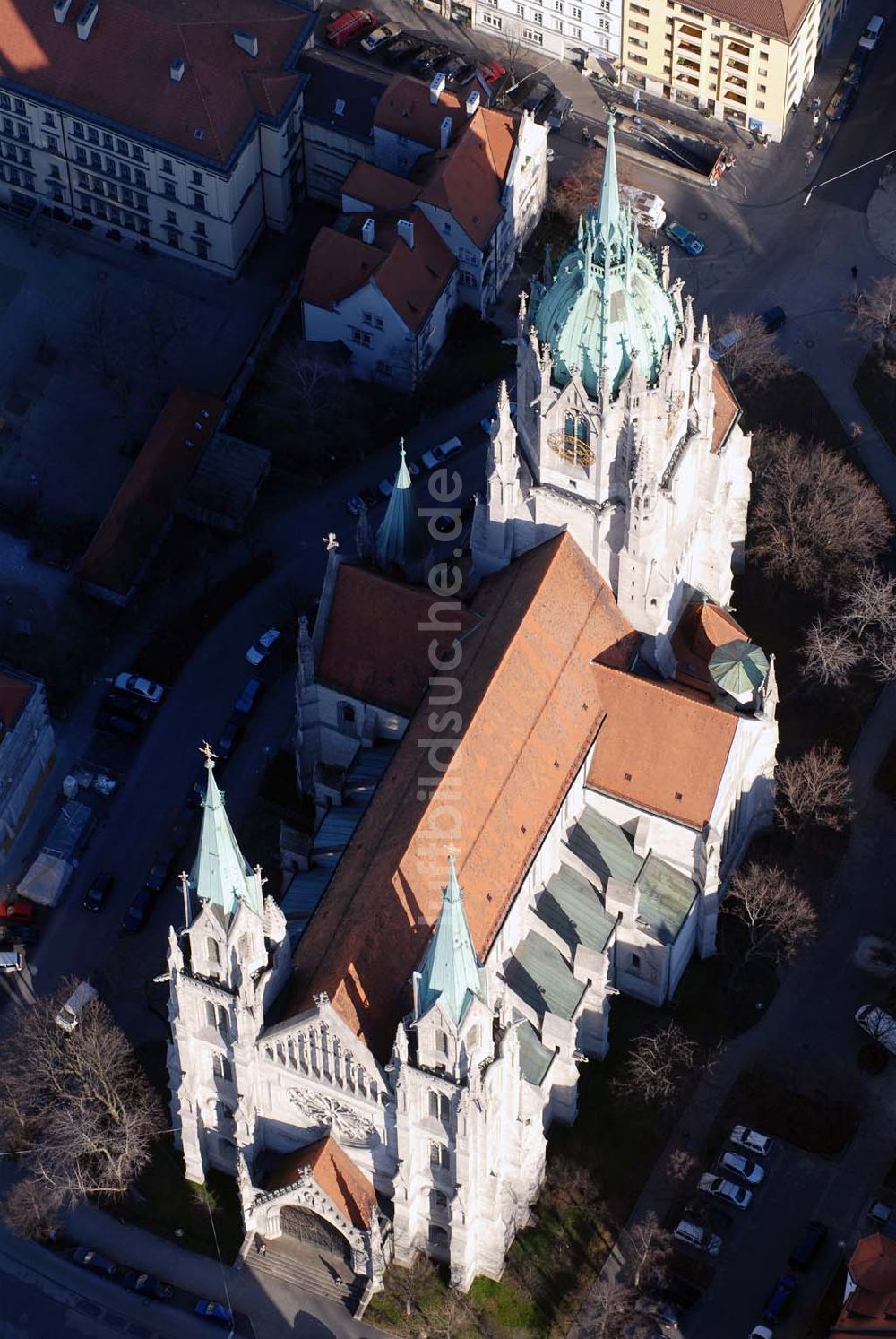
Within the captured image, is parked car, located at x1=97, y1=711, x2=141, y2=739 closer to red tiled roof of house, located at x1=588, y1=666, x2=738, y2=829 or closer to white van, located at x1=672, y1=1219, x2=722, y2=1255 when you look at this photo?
red tiled roof of house, located at x1=588, y1=666, x2=738, y2=829

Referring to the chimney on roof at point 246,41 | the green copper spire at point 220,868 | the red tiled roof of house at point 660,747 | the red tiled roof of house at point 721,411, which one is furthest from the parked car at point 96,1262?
the chimney on roof at point 246,41

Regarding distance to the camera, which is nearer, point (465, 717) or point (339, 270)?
point (465, 717)

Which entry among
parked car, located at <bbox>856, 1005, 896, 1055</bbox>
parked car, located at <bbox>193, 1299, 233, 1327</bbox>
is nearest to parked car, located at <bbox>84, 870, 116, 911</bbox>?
parked car, located at <bbox>193, 1299, 233, 1327</bbox>

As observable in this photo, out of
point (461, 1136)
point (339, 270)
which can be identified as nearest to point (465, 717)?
point (461, 1136)

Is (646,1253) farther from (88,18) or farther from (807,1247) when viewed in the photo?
(88,18)

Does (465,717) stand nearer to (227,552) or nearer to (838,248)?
(227,552)

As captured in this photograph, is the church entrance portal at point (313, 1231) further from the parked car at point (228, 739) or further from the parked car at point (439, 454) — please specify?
the parked car at point (439, 454)
